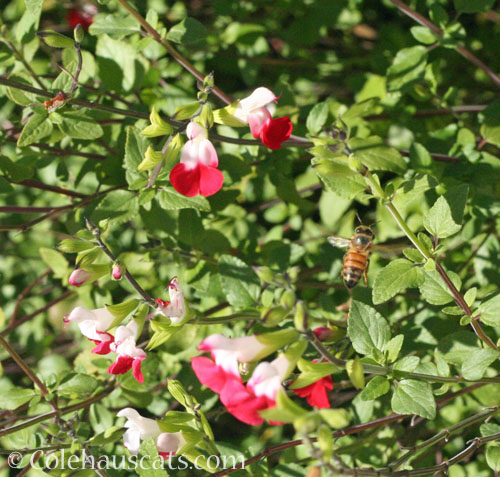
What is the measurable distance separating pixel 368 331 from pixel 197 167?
0.62m

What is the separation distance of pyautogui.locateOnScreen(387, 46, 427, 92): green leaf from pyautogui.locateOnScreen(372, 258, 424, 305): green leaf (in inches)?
35.7

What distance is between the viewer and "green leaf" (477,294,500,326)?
4.85 ft

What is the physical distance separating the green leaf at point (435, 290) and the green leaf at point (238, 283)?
51cm

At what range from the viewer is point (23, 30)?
6.91 ft

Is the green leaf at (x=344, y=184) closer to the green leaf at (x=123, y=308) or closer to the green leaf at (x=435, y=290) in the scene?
the green leaf at (x=435, y=290)

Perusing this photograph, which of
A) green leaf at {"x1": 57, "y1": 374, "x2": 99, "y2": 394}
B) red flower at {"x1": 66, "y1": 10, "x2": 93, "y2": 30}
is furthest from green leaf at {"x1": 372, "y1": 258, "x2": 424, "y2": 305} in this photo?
red flower at {"x1": 66, "y1": 10, "x2": 93, "y2": 30}

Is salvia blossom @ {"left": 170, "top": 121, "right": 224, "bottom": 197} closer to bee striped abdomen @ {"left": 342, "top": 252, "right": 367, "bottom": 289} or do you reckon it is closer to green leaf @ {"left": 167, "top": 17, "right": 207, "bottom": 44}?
bee striped abdomen @ {"left": 342, "top": 252, "right": 367, "bottom": 289}

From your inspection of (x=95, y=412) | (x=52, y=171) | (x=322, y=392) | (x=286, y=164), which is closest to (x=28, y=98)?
(x=52, y=171)

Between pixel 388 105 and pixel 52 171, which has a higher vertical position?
pixel 388 105

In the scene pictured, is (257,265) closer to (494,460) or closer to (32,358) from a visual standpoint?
(494,460)

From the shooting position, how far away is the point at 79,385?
6.33 feet

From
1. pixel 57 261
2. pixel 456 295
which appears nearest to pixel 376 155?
pixel 456 295

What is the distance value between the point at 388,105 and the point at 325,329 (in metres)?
1.14

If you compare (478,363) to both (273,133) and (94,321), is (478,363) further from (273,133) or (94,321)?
(94,321)
